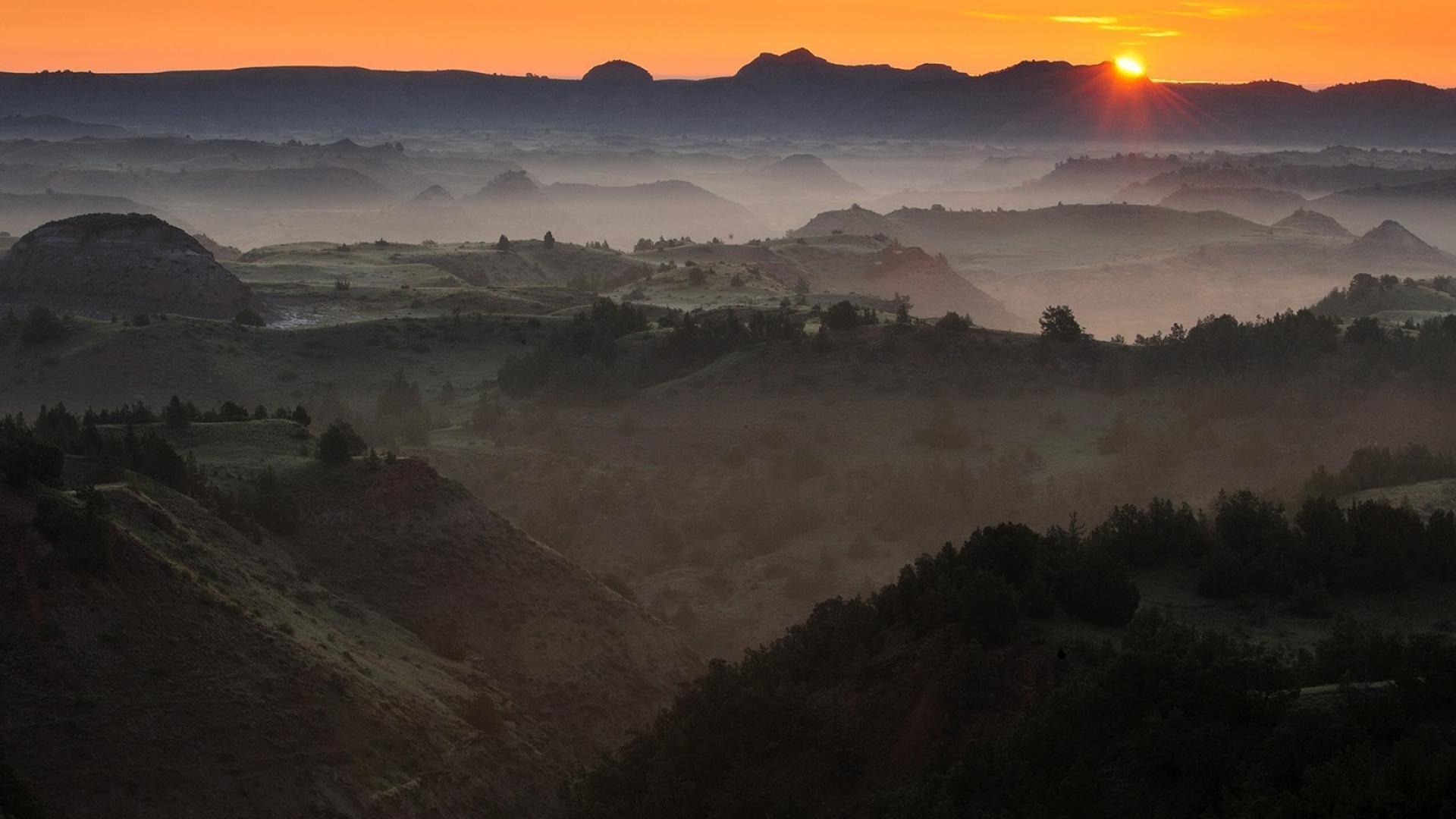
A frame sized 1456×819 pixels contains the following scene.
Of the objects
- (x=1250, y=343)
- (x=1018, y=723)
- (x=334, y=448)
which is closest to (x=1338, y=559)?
(x=1018, y=723)

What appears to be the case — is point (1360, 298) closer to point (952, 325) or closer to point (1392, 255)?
point (952, 325)

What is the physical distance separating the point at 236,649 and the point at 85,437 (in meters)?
7.56

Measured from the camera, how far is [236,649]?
17.1 m

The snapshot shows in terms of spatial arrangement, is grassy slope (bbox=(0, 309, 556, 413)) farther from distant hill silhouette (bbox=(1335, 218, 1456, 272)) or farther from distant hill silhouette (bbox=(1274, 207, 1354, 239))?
distant hill silhouette (bbox=(1274, 207, 1354, 239))

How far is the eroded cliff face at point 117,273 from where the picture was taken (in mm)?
55438

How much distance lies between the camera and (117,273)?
2205 inches

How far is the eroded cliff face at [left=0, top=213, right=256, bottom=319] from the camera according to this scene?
182 feet

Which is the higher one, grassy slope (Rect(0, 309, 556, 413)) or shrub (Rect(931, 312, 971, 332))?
shrub (Rect(931, 312, 971, 332))

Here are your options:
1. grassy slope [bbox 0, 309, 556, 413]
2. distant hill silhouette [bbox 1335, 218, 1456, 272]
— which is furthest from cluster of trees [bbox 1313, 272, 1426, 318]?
Answer: distant hill silhouette [bbox 1335, 218, 1456, 272]

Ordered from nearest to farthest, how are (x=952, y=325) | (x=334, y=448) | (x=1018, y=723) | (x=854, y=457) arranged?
(x=1018, y=723) → (x=334, y=448) → (x=854, y=457) → (x=952, y=325)

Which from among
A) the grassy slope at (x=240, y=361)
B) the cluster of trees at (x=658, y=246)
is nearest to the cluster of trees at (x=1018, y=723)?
the grassy slope at (x=240, y=361)

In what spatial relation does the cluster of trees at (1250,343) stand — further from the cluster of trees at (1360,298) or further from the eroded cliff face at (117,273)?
the eroded cliff face at (117,273)

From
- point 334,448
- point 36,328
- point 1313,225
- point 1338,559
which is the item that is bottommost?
point 36,328

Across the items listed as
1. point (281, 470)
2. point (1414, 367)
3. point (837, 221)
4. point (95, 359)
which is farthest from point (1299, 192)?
point (281, 470)
